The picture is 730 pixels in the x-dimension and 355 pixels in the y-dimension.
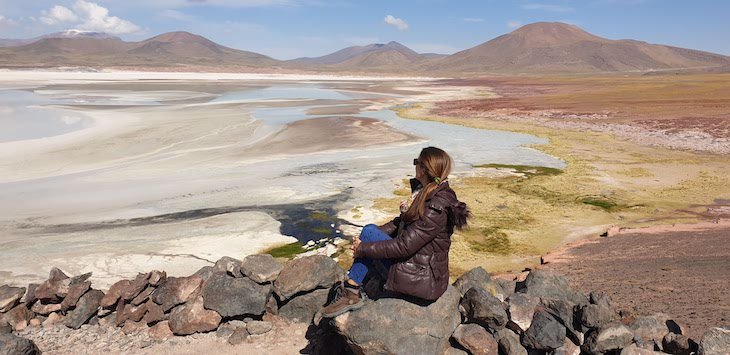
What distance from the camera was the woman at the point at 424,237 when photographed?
5023 mm

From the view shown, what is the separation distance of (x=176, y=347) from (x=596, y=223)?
1105 centimetres

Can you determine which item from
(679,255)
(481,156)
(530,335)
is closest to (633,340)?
(530,335)

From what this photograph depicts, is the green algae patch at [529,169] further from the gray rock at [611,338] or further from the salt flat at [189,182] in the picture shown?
the gray rock at [611,338]

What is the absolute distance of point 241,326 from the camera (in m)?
7.43

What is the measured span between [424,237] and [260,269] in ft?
11.7

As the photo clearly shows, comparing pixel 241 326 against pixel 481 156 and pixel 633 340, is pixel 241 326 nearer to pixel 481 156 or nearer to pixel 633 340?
pixel 633 340

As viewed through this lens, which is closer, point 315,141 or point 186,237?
point 186,237

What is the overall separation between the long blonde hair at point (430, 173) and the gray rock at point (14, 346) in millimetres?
5424

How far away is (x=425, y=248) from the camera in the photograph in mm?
5184

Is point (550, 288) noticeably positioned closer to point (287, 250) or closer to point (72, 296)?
point (287, 250)

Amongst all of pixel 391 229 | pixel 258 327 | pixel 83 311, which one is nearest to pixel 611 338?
pixel 391 229

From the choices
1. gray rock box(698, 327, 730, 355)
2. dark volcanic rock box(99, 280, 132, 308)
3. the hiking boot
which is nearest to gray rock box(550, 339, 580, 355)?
gray rock box(698, 327, 730, 355)

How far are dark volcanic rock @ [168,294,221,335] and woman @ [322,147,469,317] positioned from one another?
3053 mm

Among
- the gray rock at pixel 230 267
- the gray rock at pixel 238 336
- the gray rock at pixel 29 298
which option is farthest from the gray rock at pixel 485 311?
the gray rock at pixel 29 298
